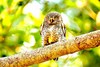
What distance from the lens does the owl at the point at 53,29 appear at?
2.39m

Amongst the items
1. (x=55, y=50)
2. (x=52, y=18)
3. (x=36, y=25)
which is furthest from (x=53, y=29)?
(x=55, y=50)

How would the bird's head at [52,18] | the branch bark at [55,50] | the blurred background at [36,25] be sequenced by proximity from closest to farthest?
the branch bark at [55,50] < the bird's head at [52,18] < the blurred background at [36,25]

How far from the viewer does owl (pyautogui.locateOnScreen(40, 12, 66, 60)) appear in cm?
239

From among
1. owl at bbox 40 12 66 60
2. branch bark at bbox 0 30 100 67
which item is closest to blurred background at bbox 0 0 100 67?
owl at bbox 40 12 66 60

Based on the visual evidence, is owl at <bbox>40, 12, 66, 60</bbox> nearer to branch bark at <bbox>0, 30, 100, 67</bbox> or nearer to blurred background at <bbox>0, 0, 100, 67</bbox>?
blurred background at <bbox>0, 0, 100, 67</bbox>

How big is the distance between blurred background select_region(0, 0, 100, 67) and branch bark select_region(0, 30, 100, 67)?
0.93 metres

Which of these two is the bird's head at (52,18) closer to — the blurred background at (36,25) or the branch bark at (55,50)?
the blurred background at (36,25)

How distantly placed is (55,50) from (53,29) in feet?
2.49

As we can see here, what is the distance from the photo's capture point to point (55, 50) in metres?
1.67

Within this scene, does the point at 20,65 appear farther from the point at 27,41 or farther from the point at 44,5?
the point at 44,5

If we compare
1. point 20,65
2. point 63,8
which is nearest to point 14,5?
point 63,8

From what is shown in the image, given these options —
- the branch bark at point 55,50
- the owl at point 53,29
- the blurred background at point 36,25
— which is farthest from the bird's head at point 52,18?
the branch bark at point 55,50

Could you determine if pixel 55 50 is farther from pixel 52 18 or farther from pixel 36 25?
pixel 36 25

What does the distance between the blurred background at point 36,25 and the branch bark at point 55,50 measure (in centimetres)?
93
